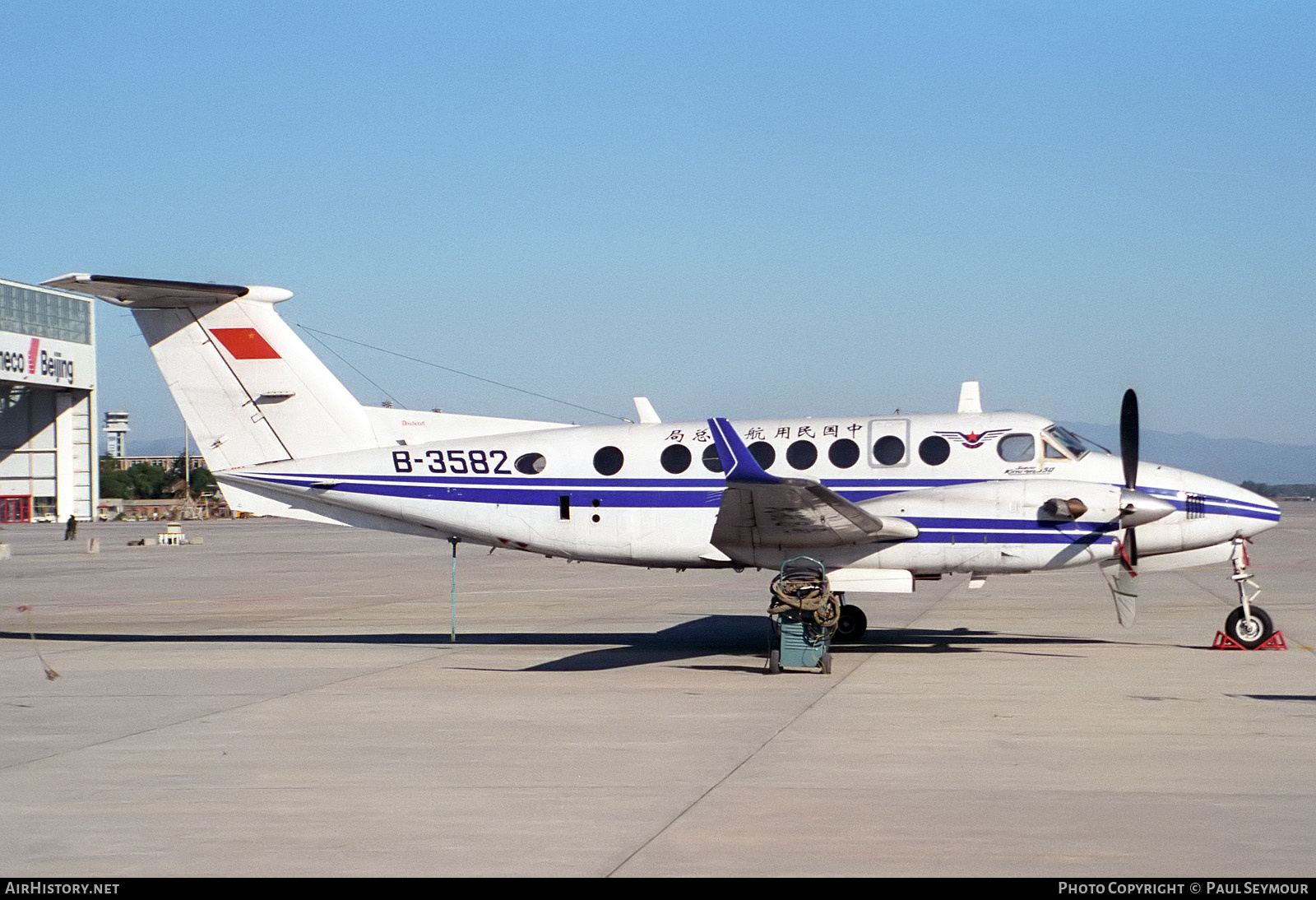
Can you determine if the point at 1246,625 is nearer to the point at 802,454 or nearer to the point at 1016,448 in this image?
the point at 1016,448

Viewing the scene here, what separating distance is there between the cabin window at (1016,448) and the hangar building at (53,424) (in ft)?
276

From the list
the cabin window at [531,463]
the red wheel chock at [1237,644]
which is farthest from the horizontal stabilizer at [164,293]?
the red wheel chock at [1237,644]

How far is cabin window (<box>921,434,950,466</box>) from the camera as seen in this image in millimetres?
15383

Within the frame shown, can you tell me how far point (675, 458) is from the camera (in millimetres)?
16000

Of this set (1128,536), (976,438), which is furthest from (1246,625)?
(976,438)

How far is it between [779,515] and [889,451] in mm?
2123

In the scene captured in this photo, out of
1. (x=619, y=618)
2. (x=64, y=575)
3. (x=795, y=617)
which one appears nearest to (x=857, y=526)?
(x=795, y=617)

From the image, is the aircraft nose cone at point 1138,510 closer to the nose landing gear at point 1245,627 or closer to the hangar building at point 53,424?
the nose landing gear at point 1245,627

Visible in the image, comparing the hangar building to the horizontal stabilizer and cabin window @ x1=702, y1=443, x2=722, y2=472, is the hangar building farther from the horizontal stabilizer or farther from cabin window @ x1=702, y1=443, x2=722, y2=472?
cabin window @ x1=702, y1=443, x2=722, y2=472

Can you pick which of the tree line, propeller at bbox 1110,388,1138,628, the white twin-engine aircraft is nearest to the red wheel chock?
the white twin-engine aircraft

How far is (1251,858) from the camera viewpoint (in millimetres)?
6145

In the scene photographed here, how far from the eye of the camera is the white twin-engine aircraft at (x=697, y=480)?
48.0 feet

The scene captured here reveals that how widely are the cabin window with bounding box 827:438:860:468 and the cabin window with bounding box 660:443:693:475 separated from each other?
1811 mm
